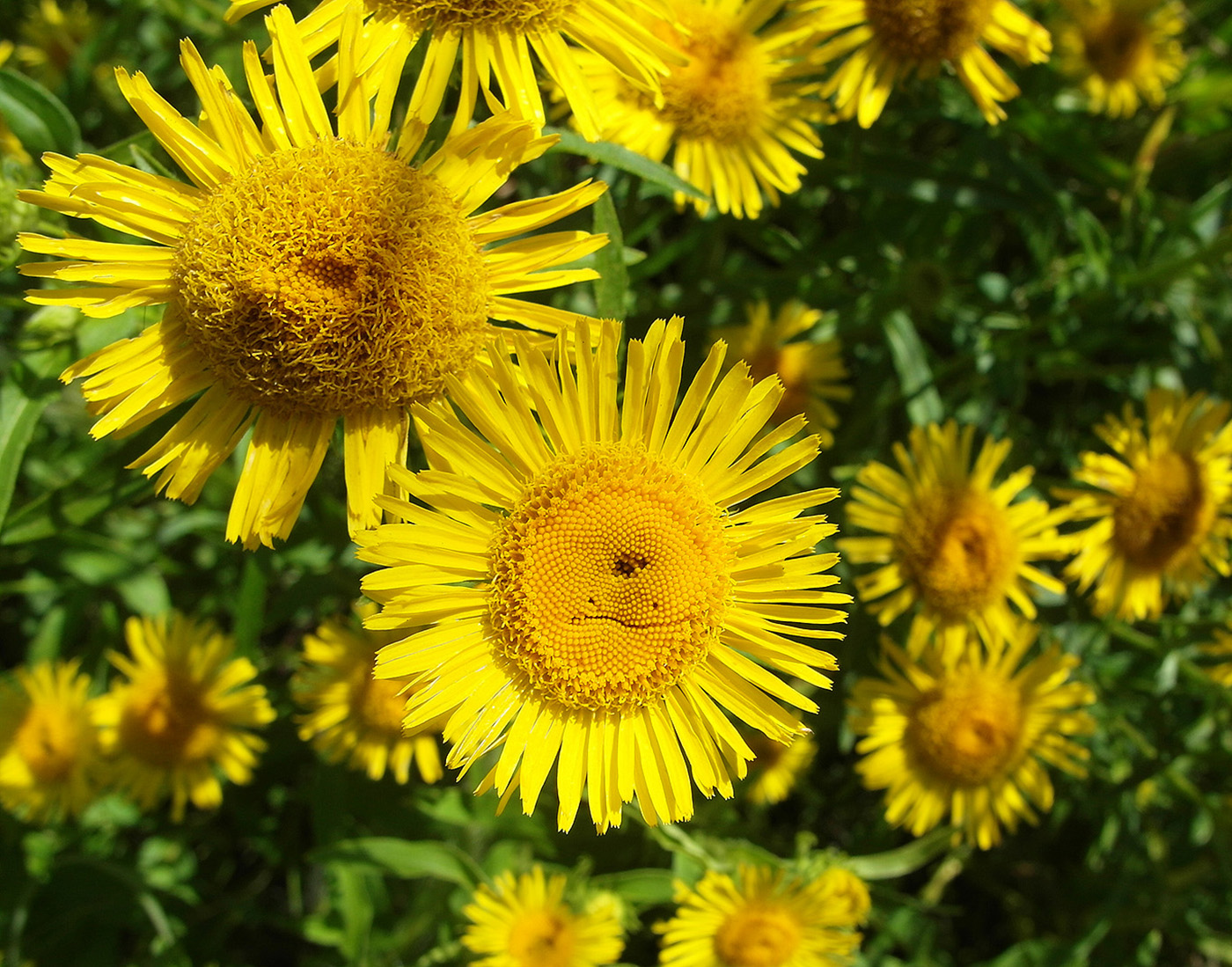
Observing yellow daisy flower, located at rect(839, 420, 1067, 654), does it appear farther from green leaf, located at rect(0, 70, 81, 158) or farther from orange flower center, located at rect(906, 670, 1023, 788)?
green leaf, located at rect(0, 70, 81, 158)

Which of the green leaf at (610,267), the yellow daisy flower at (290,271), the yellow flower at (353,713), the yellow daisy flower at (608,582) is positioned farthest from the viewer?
the yellow flower at (353,713)

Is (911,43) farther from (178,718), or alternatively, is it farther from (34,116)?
(178,718)

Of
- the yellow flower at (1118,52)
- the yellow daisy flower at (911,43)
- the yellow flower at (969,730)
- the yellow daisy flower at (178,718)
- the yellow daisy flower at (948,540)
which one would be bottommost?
the yellow daisy flower at (178,718)

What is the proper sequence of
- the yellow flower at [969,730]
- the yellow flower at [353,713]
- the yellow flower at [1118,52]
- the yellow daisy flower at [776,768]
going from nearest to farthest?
the yellow flower at [353,713] → the yellow flower at [969,730] → the yellow daisy flower at [776,768] → the yellow flower at [1118,52]

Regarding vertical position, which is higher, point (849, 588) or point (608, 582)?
point (849, 588)

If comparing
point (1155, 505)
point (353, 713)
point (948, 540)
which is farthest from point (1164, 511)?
point (353, 713)

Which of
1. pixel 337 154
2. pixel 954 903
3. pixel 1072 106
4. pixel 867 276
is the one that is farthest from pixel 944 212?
pixel 954 903

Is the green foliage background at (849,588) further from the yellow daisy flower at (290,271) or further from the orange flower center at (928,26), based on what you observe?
the yellow daisy flower at (290,271)

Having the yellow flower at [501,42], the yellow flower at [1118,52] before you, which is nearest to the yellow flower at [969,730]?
the yellow flower at [501,42]
